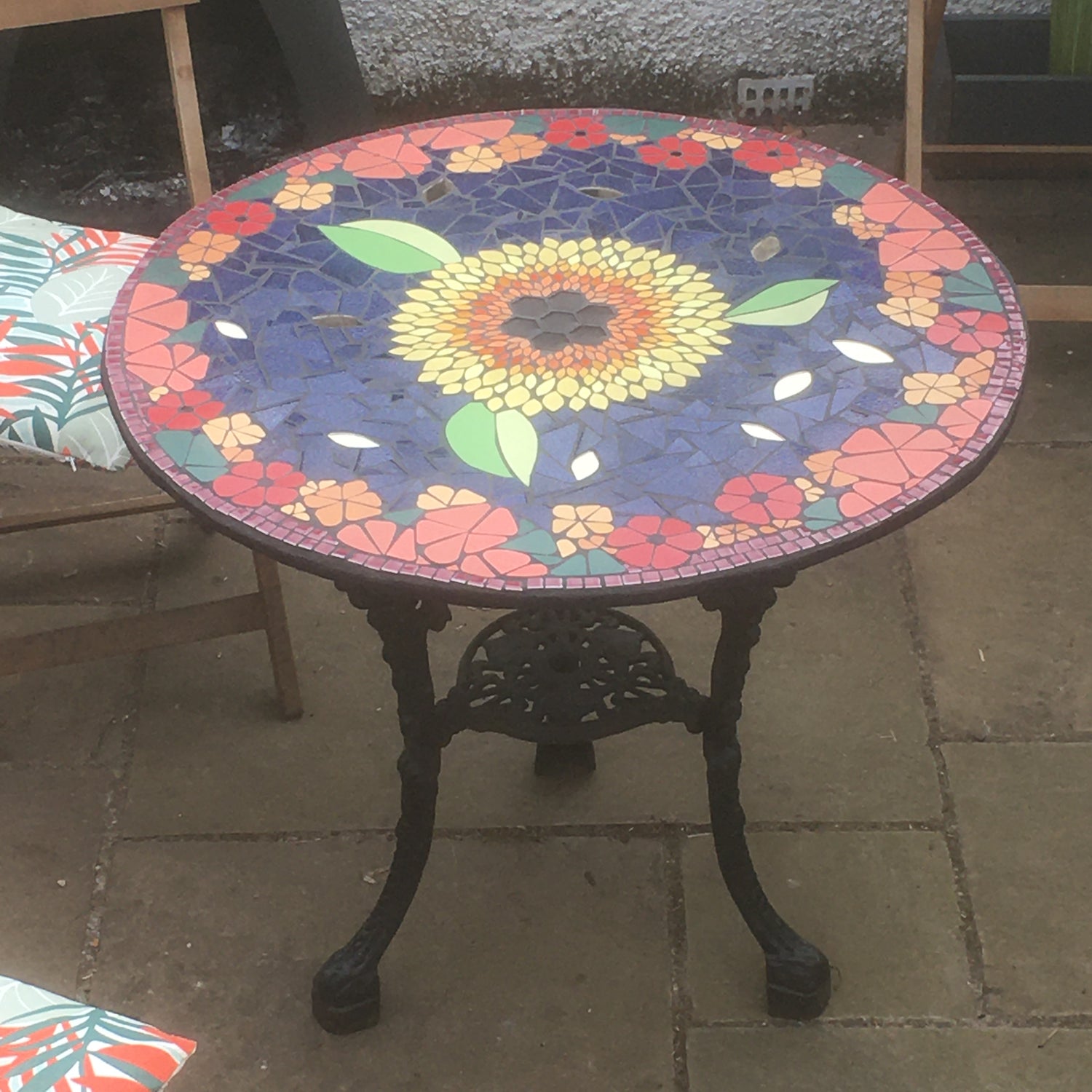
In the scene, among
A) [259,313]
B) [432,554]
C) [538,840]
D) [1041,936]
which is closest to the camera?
[432,554]

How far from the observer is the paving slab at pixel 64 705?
2.25m

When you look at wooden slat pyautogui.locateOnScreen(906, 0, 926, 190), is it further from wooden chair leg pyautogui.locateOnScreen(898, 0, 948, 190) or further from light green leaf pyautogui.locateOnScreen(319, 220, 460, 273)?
light green leaf pyautogui.locateOnScreen(319, 220, 460, 273)

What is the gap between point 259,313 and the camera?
1.56 meters

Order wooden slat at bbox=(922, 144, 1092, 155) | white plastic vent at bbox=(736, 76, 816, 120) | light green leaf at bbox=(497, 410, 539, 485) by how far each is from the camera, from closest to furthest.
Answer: light green leaf at bbox=(497, 410, 539, 485) < wooden slat at bbox=(922, 144, 1092, 155) < white plastic vent at bbox=(736, 76, 816, 120)

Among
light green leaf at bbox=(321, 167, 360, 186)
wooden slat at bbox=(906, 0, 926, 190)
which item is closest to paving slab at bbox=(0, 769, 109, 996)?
light green leaf at bbox=(321, 167, 360, 186)

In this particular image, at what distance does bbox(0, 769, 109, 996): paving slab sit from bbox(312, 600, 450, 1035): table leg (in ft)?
1.26

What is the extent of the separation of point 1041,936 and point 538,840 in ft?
2.36

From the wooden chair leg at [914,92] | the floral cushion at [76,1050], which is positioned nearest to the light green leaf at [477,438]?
the floral cushion at [76,1050]

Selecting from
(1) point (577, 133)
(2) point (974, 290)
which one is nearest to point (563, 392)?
(2) point (974, 290)

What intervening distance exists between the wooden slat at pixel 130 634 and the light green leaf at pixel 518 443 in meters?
0.87

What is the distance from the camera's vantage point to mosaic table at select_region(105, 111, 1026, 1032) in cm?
128

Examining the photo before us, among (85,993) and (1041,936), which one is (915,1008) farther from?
(85,993)

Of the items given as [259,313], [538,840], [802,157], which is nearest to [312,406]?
[259,313]

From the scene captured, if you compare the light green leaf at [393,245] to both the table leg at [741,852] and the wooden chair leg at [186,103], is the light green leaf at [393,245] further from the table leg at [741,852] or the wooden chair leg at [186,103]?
the table leg at [741,852]
